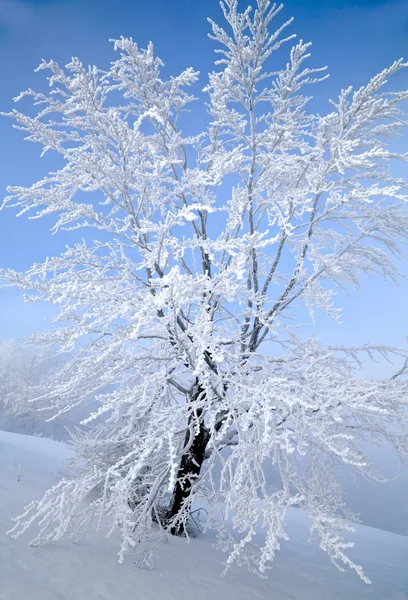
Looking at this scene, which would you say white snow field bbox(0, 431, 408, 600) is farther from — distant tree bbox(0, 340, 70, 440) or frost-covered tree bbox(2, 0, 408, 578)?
distant tree bbox(0, 340, 70, 440)

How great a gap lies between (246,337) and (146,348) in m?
1.74

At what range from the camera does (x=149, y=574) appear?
4.45 meters

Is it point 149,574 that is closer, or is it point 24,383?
point 149,574

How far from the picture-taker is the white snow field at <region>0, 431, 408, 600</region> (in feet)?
12.4

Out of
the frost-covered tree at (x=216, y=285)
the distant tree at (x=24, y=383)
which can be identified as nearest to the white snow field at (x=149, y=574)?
the frost-covered tree at (x=216, y=285)

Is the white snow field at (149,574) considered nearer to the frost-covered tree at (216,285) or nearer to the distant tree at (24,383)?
the frost-covered tree at (216,285)

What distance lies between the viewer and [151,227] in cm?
466

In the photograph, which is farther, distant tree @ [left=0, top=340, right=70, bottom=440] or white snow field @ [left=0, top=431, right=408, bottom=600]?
distant tree @ [left=0, top=340, right=70, bottom=440]

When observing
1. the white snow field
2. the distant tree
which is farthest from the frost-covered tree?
the distant tree

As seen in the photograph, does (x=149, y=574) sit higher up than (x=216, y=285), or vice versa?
(x=216, y=285)

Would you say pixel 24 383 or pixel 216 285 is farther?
pixel 24 383

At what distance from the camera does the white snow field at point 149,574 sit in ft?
12.4

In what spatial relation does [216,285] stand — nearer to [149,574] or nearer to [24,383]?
[149,574]

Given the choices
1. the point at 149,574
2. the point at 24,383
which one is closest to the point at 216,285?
the point at 149,574
